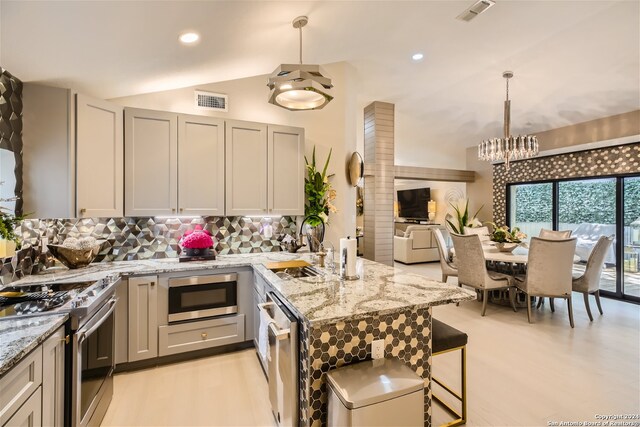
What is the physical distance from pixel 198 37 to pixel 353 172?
2317 mm

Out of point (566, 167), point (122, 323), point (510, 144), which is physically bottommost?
point (122, 323)

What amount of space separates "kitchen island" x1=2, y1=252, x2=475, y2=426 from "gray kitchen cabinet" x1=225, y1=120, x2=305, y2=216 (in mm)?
1383

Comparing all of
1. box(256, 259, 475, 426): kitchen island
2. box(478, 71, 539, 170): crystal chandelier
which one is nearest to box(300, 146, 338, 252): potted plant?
box(256, 259, 475, 426): kitchen island

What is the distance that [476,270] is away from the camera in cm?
409

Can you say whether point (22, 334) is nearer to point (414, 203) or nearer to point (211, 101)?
point (211, 101)

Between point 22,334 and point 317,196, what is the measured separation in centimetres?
284

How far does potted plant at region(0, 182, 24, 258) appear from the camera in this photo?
6.03ft

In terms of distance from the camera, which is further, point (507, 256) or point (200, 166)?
point (507, 256)

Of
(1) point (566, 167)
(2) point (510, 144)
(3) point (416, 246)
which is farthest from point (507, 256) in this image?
(3) point (416, 246)

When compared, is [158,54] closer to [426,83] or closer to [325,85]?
[325,85]

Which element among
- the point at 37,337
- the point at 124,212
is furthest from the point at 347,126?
the point at 37,337

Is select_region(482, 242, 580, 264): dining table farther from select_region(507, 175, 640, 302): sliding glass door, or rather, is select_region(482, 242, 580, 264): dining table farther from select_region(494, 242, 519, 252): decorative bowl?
select_region(507, 175, 640, 302): sliding glass door

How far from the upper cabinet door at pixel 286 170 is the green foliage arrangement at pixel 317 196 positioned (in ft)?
0.41

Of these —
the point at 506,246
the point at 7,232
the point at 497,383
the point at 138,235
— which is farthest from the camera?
the point at 506,246
